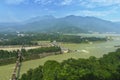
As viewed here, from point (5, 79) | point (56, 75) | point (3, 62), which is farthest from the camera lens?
point (3, 62)

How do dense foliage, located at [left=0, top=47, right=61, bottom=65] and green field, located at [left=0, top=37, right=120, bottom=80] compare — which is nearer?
green field, located at [left=0, top=37, right=120, bottom=80]

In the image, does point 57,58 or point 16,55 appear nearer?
point 16,55

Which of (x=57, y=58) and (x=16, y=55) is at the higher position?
(x=16, y=55)

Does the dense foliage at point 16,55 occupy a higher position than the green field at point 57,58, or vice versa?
the dense foliage at point 16,55

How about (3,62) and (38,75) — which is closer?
(38,75)

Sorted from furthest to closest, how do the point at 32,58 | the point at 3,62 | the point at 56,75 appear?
1. the point at 32,58
2. the point at 3,62
3. the point at 56,75

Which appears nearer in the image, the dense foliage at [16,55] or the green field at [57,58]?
the green field at [57,58]

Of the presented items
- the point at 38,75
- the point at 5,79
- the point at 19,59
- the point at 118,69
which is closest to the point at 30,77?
the point at 38,75

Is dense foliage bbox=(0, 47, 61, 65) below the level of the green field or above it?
above

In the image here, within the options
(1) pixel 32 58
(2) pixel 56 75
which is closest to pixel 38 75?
(2) pixel 56 75

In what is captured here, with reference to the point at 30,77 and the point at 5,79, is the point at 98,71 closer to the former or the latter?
the point at 30,77

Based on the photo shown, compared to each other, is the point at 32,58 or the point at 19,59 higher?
the point at 19,59
